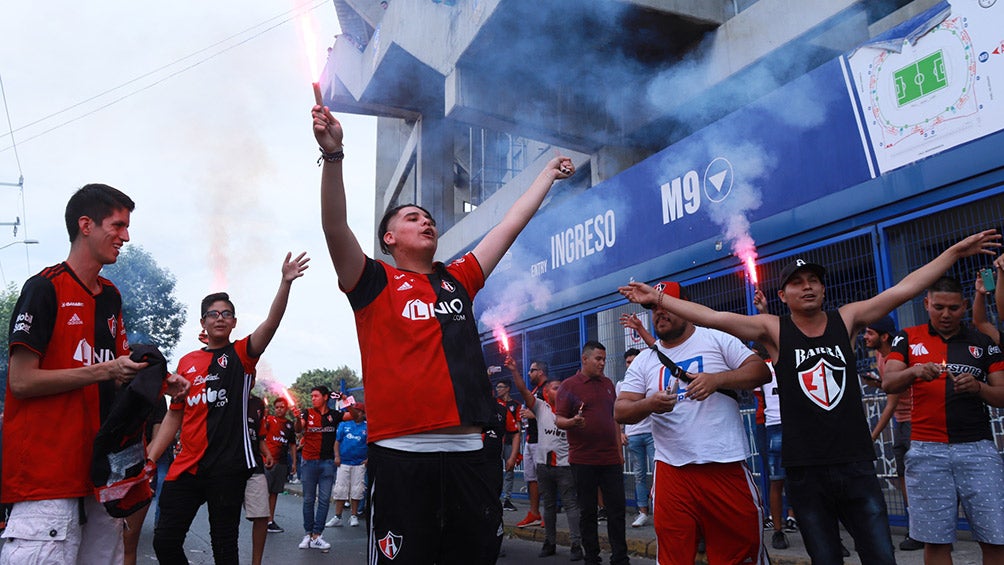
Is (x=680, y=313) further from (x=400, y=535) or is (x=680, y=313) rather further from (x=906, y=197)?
(x=906, y=197)

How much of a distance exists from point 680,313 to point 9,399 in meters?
3.00

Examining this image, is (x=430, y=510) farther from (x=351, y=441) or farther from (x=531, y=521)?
(x=351, y=441)

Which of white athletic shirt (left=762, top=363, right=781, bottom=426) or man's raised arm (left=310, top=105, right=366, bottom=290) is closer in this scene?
man's raised arm (left=310, top=105, right=366, bottom=290)

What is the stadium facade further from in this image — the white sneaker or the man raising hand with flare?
the man raising hand with flare

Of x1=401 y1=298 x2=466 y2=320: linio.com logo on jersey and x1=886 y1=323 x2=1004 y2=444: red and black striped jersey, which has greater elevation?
x1=401 y1=298 x2=466 y2=320: linio.com logo on jersey

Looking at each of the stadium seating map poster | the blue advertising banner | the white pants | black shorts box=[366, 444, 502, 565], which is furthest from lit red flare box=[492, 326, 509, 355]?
the white pants

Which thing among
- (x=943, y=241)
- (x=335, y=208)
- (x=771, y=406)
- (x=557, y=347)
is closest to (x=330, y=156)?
(x=335, y=208)

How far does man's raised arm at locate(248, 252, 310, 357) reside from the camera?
170 inches

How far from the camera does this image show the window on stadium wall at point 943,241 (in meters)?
6.84

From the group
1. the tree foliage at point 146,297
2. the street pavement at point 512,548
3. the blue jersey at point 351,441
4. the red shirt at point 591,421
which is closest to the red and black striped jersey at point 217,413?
the red shirt at point 591,421

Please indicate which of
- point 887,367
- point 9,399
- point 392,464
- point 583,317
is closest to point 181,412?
point 9,399

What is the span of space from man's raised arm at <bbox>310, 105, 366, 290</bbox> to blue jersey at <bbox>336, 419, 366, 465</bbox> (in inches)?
360

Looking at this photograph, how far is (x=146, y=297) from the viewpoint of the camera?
27625 mm

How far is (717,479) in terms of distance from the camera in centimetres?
407
